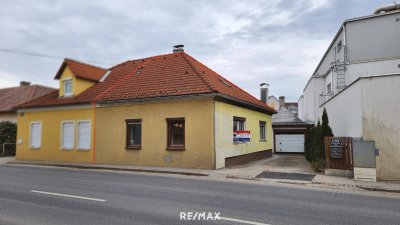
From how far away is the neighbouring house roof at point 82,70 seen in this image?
2033 cm

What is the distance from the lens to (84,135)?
18.8 meters

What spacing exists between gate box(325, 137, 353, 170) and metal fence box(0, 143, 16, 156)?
25176 mm

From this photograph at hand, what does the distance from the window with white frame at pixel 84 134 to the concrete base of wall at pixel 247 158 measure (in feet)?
28.7

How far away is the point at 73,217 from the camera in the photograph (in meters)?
6.17

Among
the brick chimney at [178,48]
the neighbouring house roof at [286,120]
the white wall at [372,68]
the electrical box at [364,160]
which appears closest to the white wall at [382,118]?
the electrical box at [364,160]

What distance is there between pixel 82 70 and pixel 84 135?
487 centimetres

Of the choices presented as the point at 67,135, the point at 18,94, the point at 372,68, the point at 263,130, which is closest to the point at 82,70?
the point at 67,135

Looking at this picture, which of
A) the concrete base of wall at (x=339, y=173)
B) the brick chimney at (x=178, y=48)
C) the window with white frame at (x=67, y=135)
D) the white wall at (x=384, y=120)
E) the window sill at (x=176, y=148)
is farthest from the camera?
the brick chimney at (x=178, y=48)

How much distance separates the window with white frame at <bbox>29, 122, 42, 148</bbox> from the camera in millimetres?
20706

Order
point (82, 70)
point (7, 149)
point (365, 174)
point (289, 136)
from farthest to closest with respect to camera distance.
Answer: point (289, 136)
point (7, 149)
point (82, 70)
point (365, 174)

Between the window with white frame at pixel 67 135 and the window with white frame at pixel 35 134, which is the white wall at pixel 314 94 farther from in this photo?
the window with white frame at pixel 35 134

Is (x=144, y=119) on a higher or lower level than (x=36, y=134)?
higher

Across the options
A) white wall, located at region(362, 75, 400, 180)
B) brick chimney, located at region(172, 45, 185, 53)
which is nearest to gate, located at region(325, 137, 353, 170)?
white wall, located at region(362, 75, 400, 180)

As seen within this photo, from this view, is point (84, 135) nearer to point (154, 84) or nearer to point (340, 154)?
point (154, 84)
